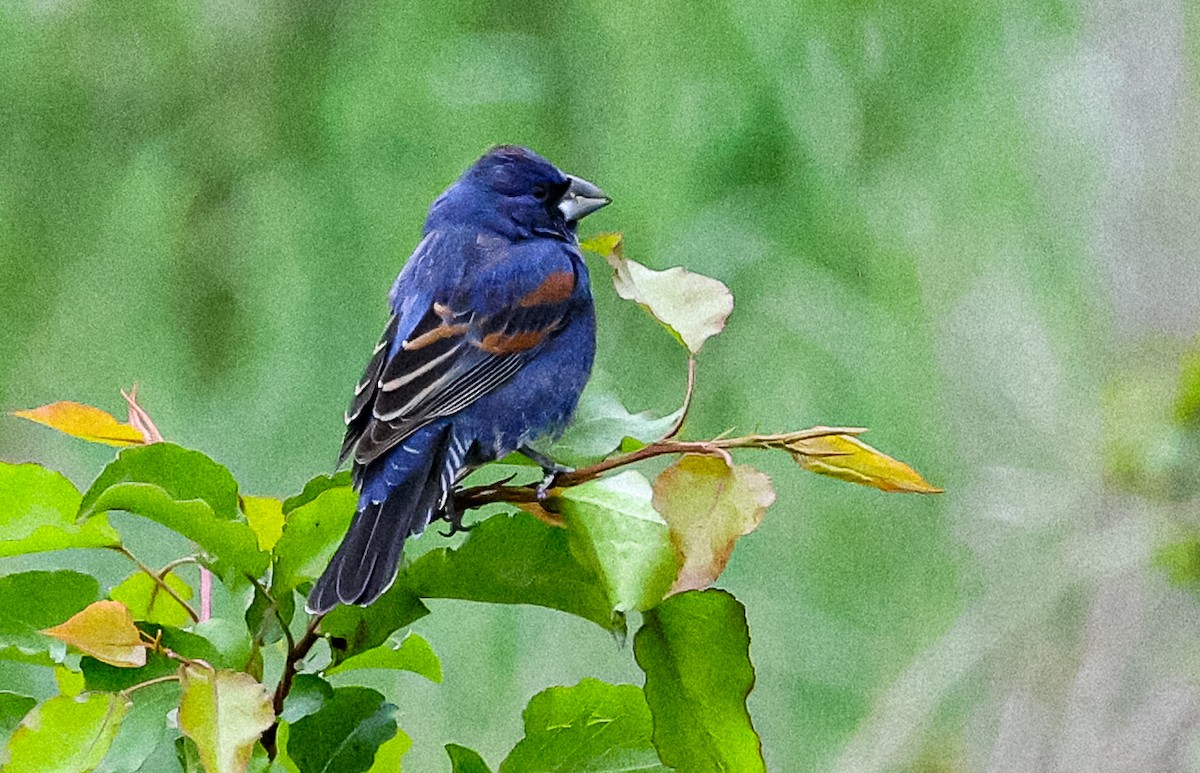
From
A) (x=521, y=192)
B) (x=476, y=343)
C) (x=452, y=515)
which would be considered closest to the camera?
(x=452, y=515)

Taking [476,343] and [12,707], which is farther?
[476,343]

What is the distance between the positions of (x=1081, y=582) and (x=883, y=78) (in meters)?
0.63

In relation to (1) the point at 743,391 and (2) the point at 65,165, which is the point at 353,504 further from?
(2) the point at 65,165

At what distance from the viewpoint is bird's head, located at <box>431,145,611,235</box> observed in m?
1.12

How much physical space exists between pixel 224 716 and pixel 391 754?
0.61 ft

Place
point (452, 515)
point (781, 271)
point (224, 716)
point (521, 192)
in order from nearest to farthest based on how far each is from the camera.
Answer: point (224, 716) < point (452, 515) < point (521, 192) < point (781, 271)

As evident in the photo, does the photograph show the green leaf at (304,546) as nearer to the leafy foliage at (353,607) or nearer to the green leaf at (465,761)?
the leafy foliage at (353,607)

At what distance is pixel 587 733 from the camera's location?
62cm

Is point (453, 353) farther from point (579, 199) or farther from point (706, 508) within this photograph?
point (706, 508)

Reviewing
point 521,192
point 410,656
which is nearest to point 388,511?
point 410,656

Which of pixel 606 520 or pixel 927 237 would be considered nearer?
pixel 606 520

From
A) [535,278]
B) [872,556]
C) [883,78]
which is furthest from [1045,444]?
[535,278]

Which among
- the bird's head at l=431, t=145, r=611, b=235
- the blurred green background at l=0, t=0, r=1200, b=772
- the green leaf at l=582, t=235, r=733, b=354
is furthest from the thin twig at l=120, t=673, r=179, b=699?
the blurred green background at l=0, t=0, r=1200, b=772

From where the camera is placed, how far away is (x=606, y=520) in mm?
550
